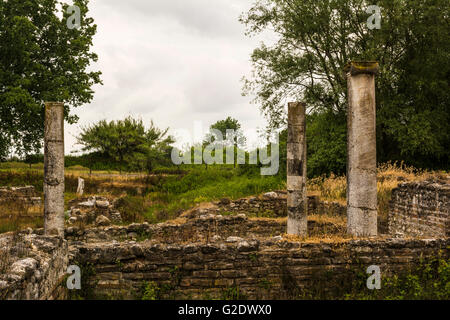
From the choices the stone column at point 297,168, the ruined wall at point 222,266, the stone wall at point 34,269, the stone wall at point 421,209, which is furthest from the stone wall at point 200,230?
the stone wall at point 34,269

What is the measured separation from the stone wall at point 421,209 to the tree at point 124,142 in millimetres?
18719

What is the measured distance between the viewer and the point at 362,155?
852cm

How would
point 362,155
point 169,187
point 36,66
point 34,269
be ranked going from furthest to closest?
point 169,187, point 36,66, point 362,155, point 34,269

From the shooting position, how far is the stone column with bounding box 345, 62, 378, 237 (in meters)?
8.49

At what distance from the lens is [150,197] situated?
72.8 ft

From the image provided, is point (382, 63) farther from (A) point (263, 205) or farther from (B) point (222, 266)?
(B) point (222, 266)

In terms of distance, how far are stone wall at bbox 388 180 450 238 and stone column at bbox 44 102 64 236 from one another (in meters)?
9.50

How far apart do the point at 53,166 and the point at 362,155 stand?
7375 mm

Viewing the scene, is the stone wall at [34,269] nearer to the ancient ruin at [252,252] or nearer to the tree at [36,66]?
the ancient ruin at [252,252]

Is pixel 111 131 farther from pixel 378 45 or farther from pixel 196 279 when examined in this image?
pixel 196 279

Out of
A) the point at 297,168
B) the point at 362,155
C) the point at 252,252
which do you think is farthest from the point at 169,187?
the point at 252,252

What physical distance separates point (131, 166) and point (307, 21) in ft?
48.7

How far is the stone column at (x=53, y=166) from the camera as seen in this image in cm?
1005
